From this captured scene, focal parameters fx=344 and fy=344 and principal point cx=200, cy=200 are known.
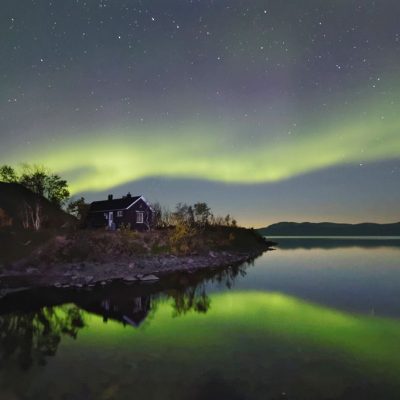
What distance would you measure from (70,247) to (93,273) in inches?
297

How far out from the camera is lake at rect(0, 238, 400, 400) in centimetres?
1243

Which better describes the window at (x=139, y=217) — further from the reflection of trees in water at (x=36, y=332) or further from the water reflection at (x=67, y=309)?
the reflection of trees in water at (x=36, y=332)

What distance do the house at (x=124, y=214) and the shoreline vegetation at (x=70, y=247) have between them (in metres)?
3.25

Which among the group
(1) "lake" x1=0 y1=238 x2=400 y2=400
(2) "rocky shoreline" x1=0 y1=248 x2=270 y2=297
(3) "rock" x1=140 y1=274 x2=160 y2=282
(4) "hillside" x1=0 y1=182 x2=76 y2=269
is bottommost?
(1) "lake" x1=0 y1=238 x2=400 y2=400

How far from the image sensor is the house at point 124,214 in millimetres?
66250

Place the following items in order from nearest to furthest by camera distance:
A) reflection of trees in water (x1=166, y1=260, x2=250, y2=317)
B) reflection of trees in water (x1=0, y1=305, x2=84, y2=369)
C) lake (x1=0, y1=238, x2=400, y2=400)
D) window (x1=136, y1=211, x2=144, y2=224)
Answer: lake (x1=0, y1=238, x2=400, y2=400) → reflection of trees in water (x1=0, y1=305, x2=84, y2=369) → reflection of trees in water (x1=166, y1=260, x2=250, y2=317) → window (x1=136, y1=211, x2=144, y2=224)

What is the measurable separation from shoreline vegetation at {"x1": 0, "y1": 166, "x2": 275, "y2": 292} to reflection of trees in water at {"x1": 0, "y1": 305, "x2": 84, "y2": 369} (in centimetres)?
1084

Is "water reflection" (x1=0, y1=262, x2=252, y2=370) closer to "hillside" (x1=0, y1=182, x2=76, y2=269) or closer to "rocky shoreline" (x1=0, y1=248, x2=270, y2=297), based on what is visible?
"rocky shoreline" (x1=0, y1=248, x2=270, y2=297)

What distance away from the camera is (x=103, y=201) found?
75.8m

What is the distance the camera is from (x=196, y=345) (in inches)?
696

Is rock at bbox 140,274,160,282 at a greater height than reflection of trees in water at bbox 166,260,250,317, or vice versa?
rock at bbox 140,274,160,282

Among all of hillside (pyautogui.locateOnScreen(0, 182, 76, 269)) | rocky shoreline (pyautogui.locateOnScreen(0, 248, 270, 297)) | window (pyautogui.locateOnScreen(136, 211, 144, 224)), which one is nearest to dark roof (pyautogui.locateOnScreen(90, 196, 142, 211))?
window (pyautogui.locateOnScreen(136, 211, 144, 224))

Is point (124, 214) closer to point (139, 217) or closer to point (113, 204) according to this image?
point (139, 217)

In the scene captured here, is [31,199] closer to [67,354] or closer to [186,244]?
[186,244]
